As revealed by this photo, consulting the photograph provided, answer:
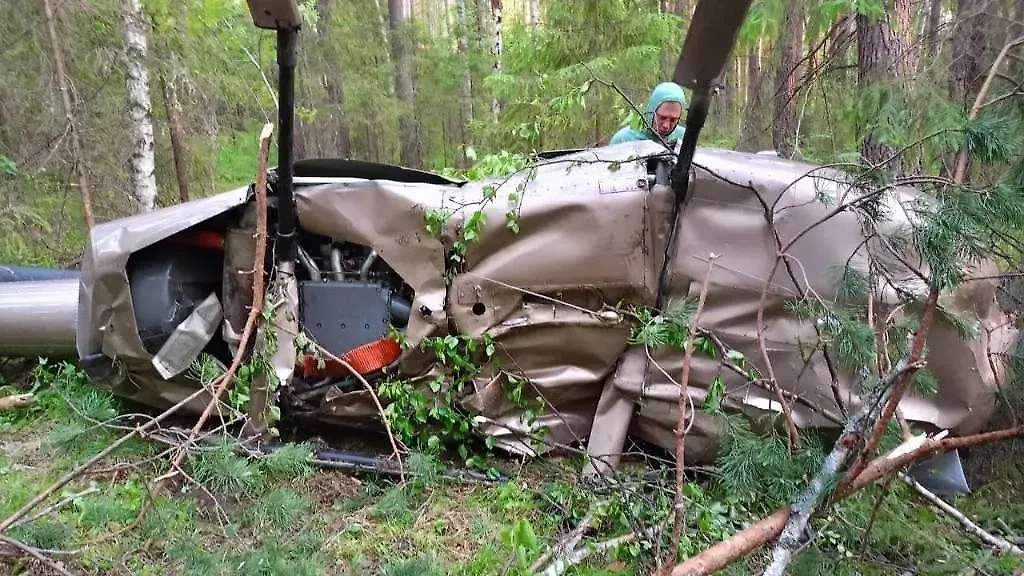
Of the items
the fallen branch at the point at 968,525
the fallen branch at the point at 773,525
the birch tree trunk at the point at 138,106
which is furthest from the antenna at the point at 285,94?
the birch tree trunk at the point at 138,106

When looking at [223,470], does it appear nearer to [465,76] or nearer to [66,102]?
[66,102]

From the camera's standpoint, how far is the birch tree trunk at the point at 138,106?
20.2ft

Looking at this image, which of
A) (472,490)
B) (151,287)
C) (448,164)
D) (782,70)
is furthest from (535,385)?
(448,164)

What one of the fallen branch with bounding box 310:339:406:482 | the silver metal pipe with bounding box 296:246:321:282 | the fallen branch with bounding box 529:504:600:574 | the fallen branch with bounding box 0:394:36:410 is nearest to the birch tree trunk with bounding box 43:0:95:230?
the fallen branch with bounding box 0:394:36:410

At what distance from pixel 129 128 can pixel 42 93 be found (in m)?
0.73

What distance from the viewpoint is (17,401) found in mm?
3885

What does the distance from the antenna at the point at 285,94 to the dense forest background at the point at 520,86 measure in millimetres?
1385

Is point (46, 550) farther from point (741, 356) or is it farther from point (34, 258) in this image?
point (34, 258)

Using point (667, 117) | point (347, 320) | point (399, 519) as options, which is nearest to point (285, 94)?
point (347, 320)

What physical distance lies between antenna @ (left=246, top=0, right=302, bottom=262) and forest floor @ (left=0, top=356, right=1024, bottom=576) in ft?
3.61

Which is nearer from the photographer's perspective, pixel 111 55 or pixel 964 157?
pixel 964 157

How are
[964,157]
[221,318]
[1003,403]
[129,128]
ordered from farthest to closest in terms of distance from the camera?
[129,128]
[221,318]
[1003,403]
[964,157]

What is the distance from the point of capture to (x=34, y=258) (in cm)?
595

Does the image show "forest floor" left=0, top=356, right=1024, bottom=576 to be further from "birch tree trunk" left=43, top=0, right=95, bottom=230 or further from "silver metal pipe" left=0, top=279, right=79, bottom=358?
"birch tree trunk" left=43, top=0, right=95, bottom=230
